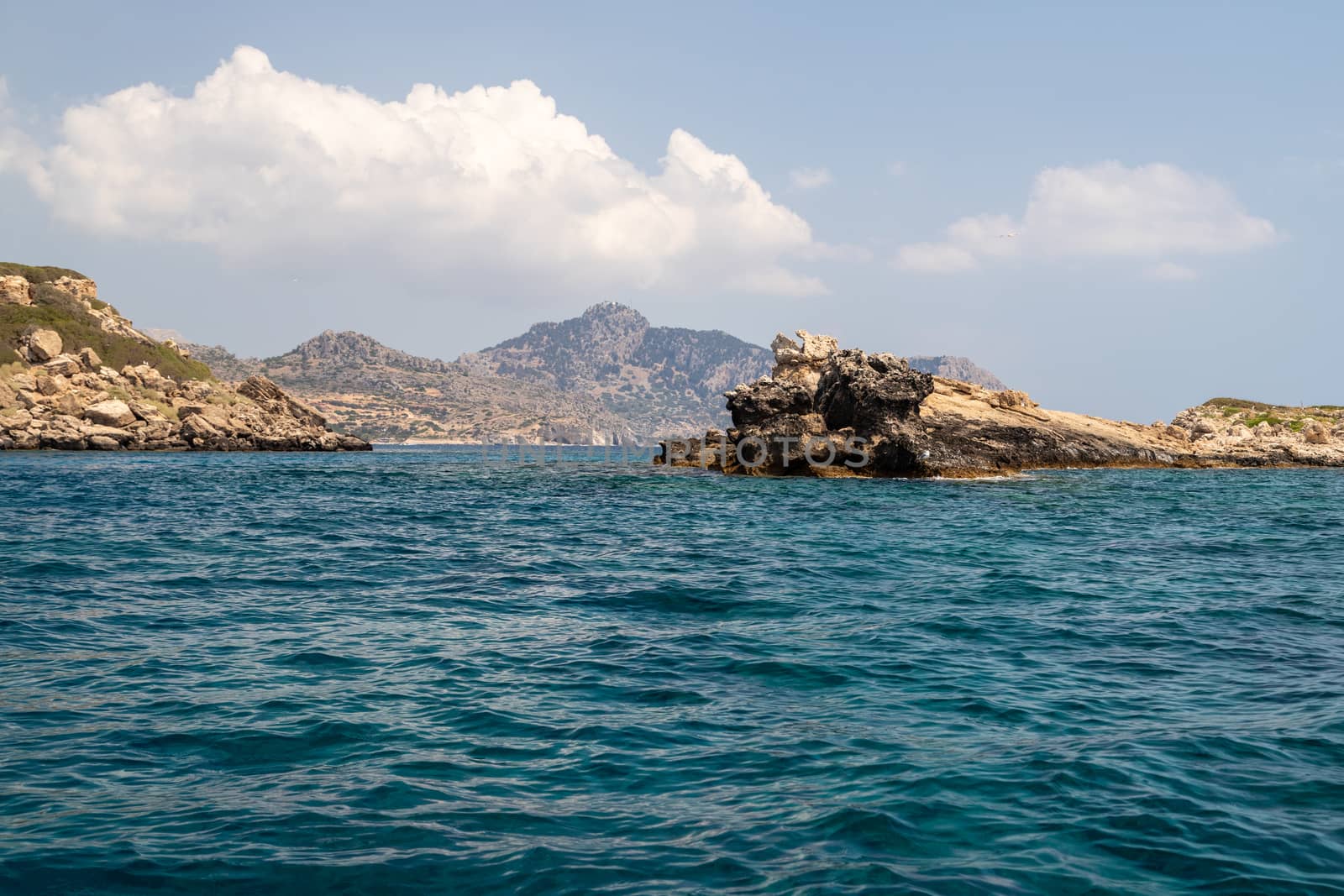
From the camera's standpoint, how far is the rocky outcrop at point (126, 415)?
106938 mm

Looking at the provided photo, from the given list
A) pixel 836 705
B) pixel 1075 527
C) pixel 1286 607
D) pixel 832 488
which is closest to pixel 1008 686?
pixel 836 705

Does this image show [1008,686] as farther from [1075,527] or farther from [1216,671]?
[1075,527]

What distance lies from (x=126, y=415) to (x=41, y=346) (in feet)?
66.9

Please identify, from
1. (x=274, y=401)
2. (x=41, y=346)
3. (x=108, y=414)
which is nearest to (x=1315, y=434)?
(x=108, y=414)

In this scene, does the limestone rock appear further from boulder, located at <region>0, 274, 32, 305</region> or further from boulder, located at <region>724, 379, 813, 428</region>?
boulder, located at <region>0, 274, 32, 305</region>

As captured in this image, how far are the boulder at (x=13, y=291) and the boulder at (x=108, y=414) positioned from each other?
47.9 m

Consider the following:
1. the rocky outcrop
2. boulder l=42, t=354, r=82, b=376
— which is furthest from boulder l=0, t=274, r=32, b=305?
boulder l=42, t=354, r=82, b=376

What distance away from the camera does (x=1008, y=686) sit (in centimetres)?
1168

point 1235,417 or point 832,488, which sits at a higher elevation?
point 1235,417

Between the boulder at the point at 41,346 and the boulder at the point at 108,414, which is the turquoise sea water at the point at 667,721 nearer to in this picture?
the boulder at the point at 108,414

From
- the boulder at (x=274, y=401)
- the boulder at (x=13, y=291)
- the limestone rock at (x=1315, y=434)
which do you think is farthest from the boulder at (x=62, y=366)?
the limestone rock at (x=1315, y=434)

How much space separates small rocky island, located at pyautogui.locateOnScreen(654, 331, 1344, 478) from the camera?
5797 centimetres

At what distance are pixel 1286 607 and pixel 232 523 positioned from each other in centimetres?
3151

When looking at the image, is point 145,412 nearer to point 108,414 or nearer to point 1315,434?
point 108,414
